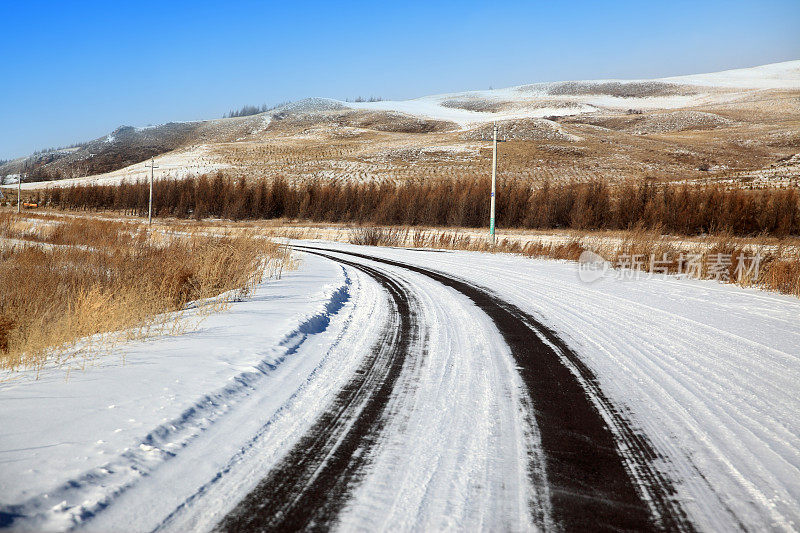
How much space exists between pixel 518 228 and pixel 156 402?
37.6 metres

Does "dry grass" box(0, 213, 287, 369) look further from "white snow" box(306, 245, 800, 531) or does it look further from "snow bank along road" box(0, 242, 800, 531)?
"white snow" box(306, 245, 800, 531)

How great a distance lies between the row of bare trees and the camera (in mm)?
31141

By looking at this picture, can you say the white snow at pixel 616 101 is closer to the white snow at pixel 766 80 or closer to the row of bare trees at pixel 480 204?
the white snow at pixel 766 80

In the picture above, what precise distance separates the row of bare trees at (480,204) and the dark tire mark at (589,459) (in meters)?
16.2

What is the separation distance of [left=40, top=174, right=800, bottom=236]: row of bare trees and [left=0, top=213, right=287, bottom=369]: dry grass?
50.2 ft

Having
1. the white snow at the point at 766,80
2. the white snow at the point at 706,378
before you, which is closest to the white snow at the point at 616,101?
the white snow at the point at 766,80

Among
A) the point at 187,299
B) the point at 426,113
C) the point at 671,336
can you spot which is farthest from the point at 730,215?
the point at 426,113

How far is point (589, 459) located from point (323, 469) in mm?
1652

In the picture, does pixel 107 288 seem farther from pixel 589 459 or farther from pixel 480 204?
pixel 480 204

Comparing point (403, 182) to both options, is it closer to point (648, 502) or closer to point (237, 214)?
point (237, 214)

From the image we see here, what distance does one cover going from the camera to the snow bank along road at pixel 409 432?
8.31 feet

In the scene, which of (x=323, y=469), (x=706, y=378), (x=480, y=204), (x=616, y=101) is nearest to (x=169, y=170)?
(x=480, y=204)

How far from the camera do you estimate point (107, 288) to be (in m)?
7.46

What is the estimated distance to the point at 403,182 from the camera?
6059 centimetres
